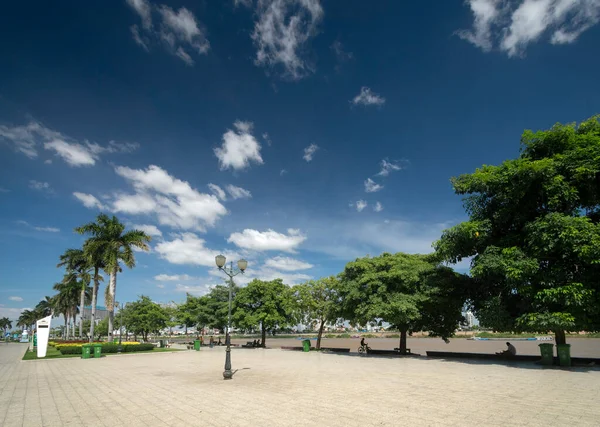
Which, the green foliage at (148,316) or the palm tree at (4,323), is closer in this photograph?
the green foliage at (148,316)

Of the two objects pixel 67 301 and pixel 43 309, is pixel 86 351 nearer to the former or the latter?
pixel 67 301

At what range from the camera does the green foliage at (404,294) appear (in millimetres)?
21297

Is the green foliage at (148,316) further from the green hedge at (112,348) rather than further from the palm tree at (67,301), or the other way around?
the palm tree at (67,301)

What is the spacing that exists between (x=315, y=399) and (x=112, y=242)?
31.2m

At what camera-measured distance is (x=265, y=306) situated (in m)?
36.7

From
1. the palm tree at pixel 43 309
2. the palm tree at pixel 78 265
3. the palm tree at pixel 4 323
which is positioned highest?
the palm tree at pixel 78 265

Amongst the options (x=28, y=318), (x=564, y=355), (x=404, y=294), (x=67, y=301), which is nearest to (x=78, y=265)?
(x=67, y=301)

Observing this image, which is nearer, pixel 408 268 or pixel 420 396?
pixel 420 396

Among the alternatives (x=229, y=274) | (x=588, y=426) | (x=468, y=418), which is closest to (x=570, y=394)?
(x=588, y=426)

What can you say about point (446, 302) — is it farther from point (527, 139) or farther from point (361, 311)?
point (527, 139)

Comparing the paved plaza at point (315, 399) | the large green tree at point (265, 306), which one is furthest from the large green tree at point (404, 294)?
the large green tree at point (265, 306)

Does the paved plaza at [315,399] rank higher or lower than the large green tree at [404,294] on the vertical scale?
lower

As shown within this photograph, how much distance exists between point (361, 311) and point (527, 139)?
13.9m

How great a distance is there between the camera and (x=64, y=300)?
240ft
